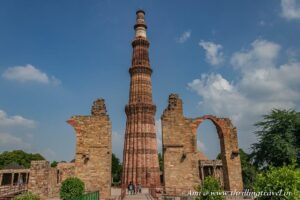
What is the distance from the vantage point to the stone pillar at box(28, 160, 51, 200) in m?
12.2

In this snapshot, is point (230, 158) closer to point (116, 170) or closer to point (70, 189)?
point (70, 189)

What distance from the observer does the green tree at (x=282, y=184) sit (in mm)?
5852

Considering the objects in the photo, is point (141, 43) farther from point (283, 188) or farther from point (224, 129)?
point (283, 188)

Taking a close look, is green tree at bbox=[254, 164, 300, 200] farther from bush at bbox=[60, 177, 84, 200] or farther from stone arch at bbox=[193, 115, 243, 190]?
stone arch at bbox=[193, 115, 243, 190]

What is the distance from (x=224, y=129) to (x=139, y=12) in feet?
43.1

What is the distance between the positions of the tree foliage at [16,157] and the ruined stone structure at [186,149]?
3323 cm

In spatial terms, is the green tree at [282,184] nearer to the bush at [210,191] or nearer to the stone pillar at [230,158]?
the bush at [210,191]

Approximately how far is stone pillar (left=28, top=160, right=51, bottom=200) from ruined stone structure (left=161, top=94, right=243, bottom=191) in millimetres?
5754

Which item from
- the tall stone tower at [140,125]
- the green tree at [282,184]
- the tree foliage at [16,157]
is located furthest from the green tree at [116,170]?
the green tree at [282,184]

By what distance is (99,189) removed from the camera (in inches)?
517

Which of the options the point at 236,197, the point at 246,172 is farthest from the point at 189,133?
the point at 246,172

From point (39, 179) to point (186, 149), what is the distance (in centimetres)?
741

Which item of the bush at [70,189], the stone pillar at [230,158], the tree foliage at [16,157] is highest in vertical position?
the tree foliage at [16,157]

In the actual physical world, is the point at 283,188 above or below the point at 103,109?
below
